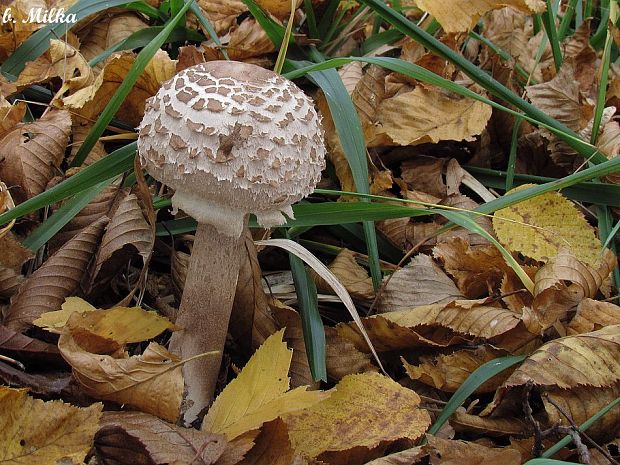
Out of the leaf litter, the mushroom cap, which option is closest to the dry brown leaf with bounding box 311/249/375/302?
the leaf litter

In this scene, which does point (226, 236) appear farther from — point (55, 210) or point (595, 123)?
point (595, 123)

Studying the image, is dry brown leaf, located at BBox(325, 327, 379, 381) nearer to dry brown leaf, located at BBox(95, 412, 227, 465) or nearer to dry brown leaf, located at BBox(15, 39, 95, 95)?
dry brown leaf, located at BBox(95, 412, 227, 465)

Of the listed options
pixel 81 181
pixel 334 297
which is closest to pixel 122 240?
pixel 81 181

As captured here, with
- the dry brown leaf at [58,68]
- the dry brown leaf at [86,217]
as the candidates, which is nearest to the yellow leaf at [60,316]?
the dry brown leaf at [86,217]

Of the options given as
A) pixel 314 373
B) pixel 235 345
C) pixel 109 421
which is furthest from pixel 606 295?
pixel 109 421

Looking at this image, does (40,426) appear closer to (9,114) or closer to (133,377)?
(133,377)
